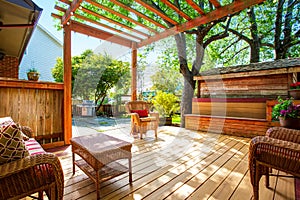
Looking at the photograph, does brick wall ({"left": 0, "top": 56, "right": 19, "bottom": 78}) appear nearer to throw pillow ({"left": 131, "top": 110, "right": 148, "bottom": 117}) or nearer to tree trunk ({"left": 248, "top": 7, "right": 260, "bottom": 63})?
throw pillow ({"left": 131, "top": 110, "right": 148, "bottom": 117})

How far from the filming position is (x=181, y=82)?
568 cm

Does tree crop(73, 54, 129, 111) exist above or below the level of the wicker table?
above

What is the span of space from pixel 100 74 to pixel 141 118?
12.3 ft

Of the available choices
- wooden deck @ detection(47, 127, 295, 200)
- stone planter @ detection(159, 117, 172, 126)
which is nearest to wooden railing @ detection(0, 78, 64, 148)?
wooden deck @ detection(47, 127, 295, 200)

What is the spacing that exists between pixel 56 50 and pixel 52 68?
4.82 feet

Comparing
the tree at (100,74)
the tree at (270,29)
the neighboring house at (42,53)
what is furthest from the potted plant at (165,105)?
the neighboring house at (42,53)

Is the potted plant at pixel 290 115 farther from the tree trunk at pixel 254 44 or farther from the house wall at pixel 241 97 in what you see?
the tree trunk at pixel 254 44

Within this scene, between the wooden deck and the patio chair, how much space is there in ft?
2.58

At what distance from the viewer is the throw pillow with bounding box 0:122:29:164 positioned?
3.45ft

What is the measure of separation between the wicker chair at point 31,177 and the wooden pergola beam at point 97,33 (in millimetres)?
3105

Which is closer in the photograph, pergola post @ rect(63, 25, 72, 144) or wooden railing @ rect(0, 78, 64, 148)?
wooden railing @ rect(0, 78, 64, 148)

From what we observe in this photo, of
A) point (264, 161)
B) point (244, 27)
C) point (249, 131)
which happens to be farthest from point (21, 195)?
point (244, 27)

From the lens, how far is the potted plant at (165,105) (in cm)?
528

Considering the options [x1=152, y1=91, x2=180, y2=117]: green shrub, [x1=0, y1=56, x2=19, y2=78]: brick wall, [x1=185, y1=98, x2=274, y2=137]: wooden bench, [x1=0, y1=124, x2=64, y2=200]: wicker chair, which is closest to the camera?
[x1=0, y1=124, x2=64, y2=200]: wicker chair
